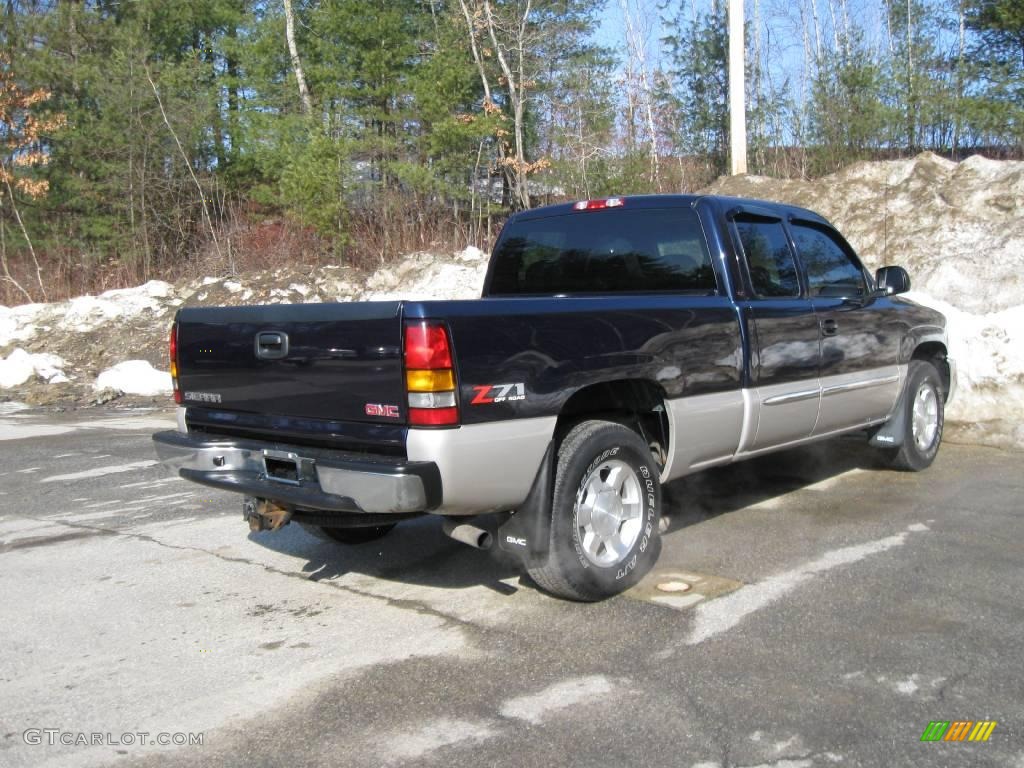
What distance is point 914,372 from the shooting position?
23.0 feet

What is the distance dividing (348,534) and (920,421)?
14.4 ft

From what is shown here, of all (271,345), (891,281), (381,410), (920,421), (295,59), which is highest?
(295,59)

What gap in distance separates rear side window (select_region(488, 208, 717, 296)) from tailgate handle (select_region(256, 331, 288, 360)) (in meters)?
2.03

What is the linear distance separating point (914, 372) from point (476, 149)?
16.1 metres

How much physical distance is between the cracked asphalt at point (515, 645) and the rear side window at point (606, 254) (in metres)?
1.56

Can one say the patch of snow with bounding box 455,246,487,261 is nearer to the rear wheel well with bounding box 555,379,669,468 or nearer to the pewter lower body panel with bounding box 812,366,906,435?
the pewter lower body panel with bounding box 812,366,906,435

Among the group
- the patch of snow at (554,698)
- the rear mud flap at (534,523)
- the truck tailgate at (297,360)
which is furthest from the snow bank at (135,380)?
the patch of snow at (554,698)

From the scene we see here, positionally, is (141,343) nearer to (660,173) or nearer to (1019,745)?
(660,173)

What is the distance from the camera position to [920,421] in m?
7.16

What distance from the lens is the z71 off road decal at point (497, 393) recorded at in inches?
152

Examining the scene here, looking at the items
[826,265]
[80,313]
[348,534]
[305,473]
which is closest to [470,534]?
[305,473]

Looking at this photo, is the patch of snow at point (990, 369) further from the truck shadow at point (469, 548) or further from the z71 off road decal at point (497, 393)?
the z71 off road decal at point (497, 393)

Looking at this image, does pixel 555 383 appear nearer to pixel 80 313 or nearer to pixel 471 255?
pixel 471 255

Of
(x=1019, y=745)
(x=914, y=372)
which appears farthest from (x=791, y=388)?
(x=1019, y=745)
